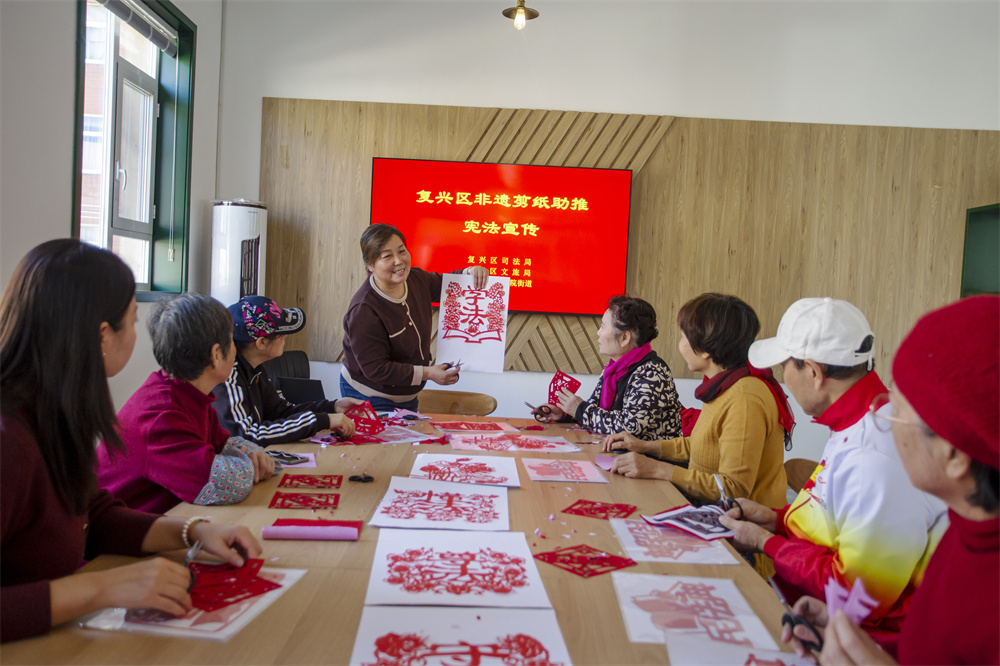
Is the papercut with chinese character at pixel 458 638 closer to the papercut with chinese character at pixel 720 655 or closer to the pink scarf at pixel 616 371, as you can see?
the papercut with chinese character at pixel 720 655

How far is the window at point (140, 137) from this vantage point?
385 cm

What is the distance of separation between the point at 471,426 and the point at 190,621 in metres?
1.86

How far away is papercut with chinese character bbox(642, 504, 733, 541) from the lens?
5.38 ft

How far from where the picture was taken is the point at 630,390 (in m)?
2.87

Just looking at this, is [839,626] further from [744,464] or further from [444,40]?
[444,40]

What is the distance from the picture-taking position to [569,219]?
497 cm

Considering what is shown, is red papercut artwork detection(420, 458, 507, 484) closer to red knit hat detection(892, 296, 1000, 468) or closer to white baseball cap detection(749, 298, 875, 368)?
white baseball cap detection(749, 298, 875, 368)

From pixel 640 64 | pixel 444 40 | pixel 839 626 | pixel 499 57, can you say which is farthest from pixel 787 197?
pixel 839 626

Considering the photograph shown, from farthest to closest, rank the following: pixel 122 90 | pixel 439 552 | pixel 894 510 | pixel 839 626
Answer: pixel 122 90 → pixel 439 552 → pixel 894 510 → pixel 839 626

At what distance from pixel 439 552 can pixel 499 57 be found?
426 centimetres

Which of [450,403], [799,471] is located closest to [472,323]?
[450,403]

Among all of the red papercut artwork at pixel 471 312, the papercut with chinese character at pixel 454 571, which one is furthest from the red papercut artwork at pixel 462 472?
the red papercut artwork at pixel 471 312

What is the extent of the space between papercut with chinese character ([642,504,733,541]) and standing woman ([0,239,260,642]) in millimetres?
1059

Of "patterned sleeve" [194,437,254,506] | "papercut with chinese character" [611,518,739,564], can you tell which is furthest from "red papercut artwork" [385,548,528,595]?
"patterned sleeve" [194,437,254,506]
